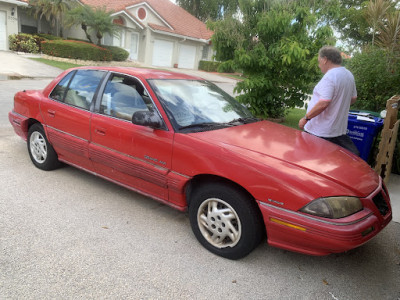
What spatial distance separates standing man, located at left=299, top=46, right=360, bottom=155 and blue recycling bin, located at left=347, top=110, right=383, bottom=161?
0.92 metres

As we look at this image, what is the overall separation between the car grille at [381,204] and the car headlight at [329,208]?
1.48ft

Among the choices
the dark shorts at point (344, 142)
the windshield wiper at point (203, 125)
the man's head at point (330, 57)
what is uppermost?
the man's head at point (330, 57)

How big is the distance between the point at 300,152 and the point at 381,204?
32.2 inches

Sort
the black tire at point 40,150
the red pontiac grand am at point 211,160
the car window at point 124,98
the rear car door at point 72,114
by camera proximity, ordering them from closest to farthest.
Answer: the red pontiac grand am at point 211,160, the car window at point 124,98, the rear car door at point 72,114, the black tire at point 40,150

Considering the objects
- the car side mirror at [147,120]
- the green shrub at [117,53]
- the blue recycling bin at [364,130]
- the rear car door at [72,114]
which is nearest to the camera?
the car side mirror at [147,120]

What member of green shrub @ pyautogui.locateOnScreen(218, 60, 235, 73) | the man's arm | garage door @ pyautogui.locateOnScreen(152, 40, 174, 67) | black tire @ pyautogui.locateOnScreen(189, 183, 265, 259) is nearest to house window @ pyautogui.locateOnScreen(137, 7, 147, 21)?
garage door @ pyautogui.locateOnScreen(152, 40, 174, 67)

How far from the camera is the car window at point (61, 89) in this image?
4.30 metres

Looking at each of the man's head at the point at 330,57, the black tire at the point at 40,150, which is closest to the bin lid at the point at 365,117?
the man's head at the point at 330,57

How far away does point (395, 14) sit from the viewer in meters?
6.95

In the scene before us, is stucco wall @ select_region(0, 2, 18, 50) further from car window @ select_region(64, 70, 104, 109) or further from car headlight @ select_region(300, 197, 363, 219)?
car headlight @ select_region(300, 197, 363, 219)

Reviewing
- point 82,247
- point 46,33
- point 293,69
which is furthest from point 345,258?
point 46,33

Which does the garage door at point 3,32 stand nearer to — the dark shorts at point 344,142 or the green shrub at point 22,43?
the green shrub at point 22,43

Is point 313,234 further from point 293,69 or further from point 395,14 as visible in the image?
point 395,14

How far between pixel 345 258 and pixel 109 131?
2.71 m
